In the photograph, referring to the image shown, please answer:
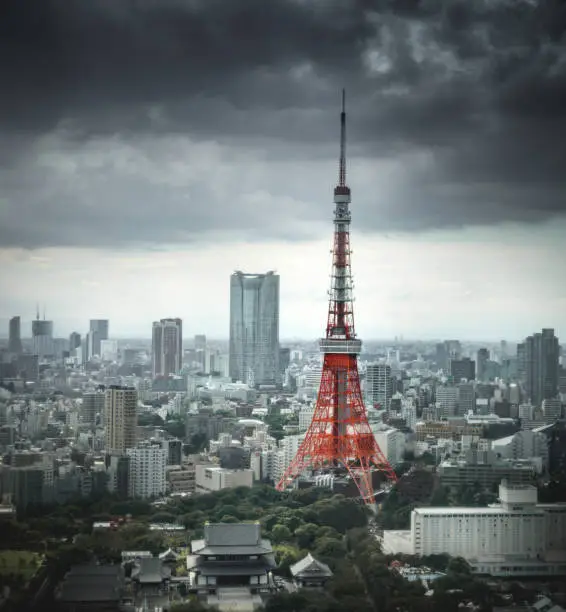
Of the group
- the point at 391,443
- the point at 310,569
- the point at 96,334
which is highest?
the point at 96,334

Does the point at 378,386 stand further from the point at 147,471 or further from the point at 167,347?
the point at 147,471

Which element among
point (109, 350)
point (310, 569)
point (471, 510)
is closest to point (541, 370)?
point (471, 510)

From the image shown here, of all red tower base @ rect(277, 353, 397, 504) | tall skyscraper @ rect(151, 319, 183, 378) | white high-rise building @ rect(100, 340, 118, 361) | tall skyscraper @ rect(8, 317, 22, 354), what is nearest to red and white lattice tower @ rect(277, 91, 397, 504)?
red tower base @ rect(277, 353, 397, 504)

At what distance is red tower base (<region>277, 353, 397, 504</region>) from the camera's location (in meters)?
9.99

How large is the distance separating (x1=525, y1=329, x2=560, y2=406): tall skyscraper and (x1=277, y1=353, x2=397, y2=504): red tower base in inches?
64.9

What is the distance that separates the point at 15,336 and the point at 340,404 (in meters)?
2.97

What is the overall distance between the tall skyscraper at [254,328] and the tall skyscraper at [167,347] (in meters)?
0.69

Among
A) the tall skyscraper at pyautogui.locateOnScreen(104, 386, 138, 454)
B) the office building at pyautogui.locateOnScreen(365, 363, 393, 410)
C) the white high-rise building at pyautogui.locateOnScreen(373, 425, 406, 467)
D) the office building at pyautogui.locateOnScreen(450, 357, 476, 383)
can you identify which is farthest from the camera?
the office building at pyautogui.locateOnScreen(365, 363, 393, 410)

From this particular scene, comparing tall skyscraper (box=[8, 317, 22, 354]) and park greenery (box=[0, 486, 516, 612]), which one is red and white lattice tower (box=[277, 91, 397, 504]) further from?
tall skyscraper (box=[8, 317, 22, 354])

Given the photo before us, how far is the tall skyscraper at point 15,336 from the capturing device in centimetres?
961

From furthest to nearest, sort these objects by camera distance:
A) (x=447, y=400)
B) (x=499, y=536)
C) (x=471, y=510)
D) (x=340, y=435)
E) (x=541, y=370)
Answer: (x=447, y=400), (x=541, y=370), (x=340, y=435), (x=471, y=510), (x=499, y=536)

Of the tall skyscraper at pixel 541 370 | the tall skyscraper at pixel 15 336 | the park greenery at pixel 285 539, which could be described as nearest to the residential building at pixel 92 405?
the tall skyscraper at pixel 15 336

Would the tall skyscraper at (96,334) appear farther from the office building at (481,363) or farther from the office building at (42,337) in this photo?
the office building at (481,363)

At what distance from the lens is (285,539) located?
7934mm
